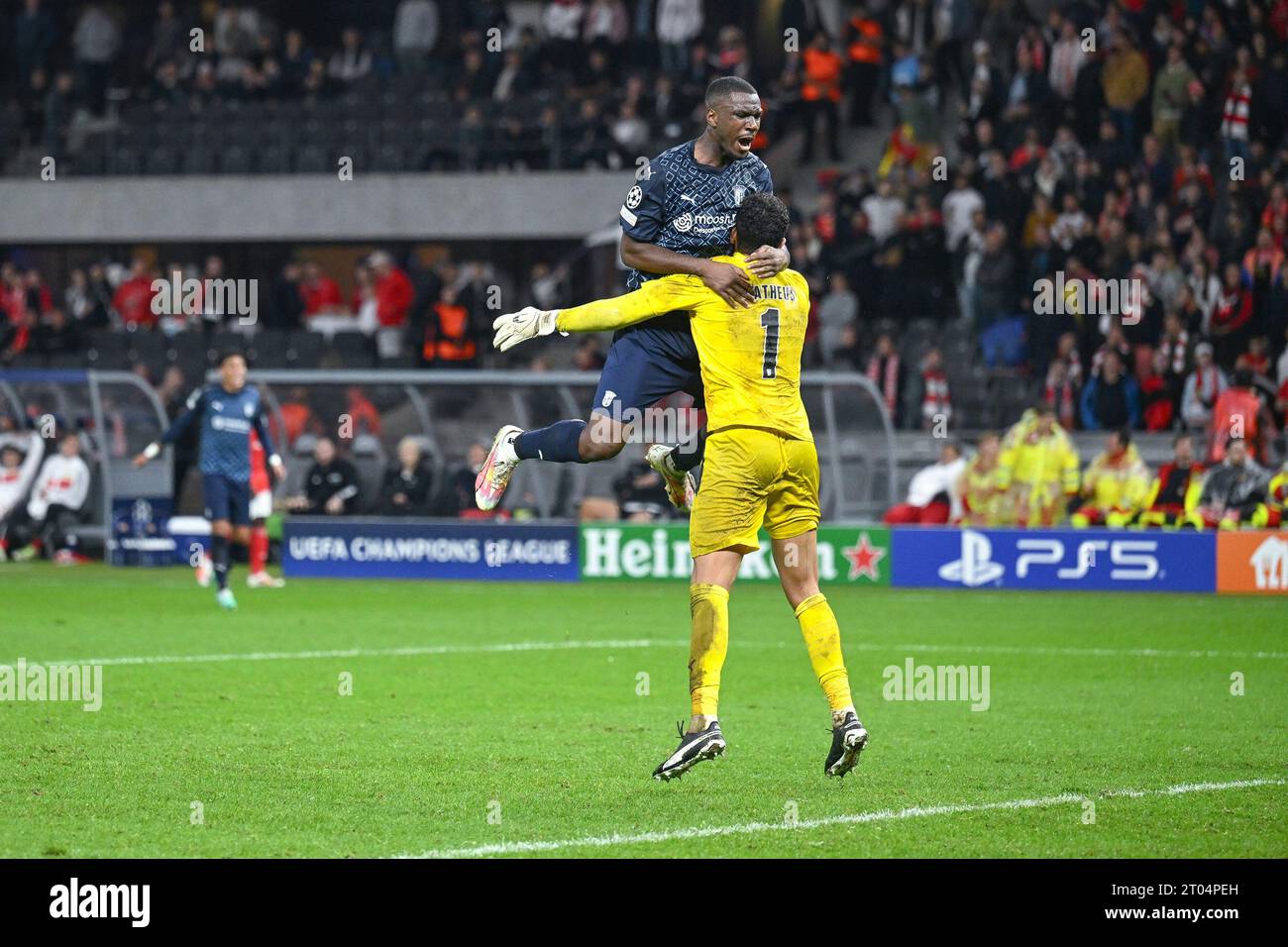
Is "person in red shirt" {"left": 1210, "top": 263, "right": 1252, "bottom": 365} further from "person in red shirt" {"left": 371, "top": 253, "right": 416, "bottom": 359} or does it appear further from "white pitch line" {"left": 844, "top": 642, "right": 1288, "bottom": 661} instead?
"person in red shirt" {"left": 371, "top": 253, "right": 416, "bottom": 359}

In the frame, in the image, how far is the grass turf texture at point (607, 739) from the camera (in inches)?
274

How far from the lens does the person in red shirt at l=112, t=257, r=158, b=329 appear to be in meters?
29.0

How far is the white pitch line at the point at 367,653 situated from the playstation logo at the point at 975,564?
5975mm

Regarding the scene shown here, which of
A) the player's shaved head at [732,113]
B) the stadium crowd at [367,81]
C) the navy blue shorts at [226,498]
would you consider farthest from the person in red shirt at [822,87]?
the player's shaved head at [732,113]

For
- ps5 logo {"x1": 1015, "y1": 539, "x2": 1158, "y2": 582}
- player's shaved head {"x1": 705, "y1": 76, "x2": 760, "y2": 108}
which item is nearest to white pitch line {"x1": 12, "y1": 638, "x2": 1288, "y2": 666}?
ps5 logo {"x1": 1015, "y1": 539, "x2": 1158, "y2": 582}

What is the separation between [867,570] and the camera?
2012 cm

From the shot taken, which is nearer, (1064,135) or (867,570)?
(867,570)

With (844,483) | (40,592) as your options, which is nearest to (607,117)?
(844,483)

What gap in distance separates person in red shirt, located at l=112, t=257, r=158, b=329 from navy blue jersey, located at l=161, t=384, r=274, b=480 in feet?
37.4

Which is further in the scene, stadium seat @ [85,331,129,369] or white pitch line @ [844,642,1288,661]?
stadium seat @ [85,331,129,369]

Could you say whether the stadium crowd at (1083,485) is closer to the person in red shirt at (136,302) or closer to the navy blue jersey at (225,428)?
the navy blue jersey at (225,428)

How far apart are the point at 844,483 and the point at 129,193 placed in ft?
47.5

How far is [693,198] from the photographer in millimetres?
8570
